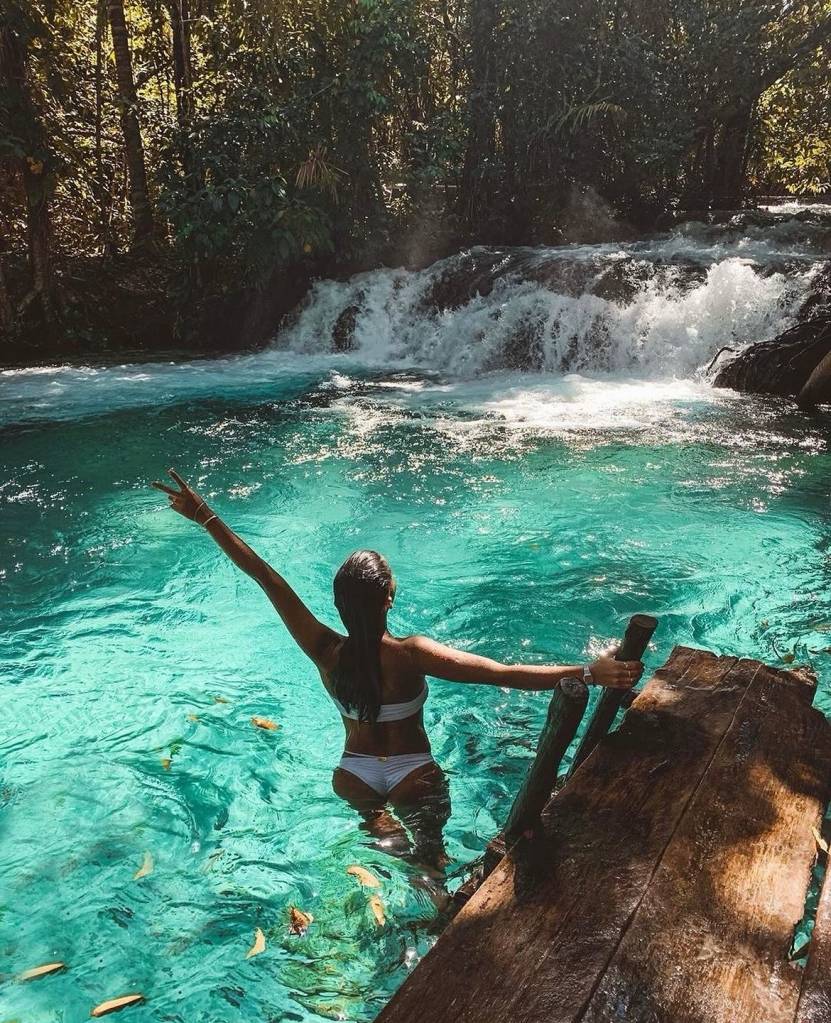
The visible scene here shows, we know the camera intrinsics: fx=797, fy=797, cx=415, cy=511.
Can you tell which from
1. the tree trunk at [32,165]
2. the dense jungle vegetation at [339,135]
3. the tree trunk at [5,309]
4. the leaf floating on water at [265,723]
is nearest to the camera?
the leaf floating on water at [265,723]

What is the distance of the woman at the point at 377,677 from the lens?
2854 millimetres

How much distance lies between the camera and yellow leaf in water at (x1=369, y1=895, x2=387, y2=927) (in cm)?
293

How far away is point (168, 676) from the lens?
4.97 meters

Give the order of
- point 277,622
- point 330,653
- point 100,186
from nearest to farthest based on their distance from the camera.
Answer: point 330,653, point 277,622, point 100,186

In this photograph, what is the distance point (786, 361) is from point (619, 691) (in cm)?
946

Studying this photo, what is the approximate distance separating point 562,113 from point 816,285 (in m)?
7.24

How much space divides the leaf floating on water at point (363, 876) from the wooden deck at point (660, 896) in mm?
984

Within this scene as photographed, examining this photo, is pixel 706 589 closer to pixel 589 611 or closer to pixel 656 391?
pixel 589 611

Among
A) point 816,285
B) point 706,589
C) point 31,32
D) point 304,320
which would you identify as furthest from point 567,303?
point 31,32

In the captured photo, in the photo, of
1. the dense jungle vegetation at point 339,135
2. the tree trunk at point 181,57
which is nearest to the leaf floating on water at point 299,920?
the dense jungle vegetation at point 339,135

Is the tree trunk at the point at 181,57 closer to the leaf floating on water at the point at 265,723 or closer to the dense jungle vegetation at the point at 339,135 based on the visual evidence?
the dense jungle vegetation at the point at 339,135

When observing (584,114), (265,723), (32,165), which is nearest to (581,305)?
(584,114)

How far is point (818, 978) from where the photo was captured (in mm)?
1878

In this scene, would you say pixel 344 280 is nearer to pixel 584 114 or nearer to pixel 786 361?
pixel 584 114
